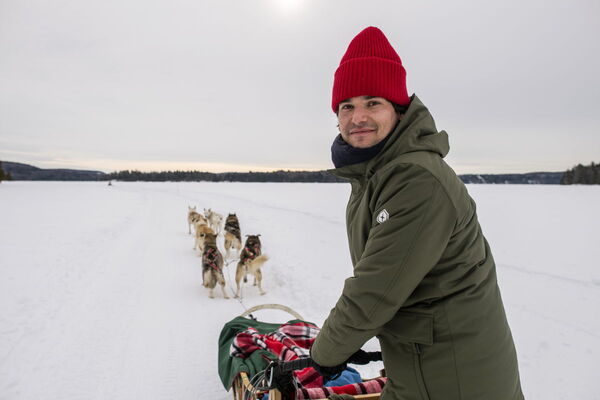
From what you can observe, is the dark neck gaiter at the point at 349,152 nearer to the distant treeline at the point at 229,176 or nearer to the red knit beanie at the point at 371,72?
the red knit beanie at the point at 371,72

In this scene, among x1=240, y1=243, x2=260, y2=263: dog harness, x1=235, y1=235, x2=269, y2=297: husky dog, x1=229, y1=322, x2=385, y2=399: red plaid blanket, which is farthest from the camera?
x1=240, y1=243, x2=260, y2=263: dog harness

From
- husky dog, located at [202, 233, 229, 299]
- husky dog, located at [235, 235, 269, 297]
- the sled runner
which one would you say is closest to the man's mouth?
the sled runner

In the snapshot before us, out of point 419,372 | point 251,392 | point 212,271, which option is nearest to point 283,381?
point 251,392

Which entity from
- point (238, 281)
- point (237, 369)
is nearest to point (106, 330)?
point (238, 281)

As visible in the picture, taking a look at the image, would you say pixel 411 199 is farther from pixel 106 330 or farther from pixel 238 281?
pixel 238 281

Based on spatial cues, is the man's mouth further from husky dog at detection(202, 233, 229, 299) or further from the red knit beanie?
husky dog at detection(202, 233, 229, 299)

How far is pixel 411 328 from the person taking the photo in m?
1.17

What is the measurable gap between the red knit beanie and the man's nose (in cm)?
7

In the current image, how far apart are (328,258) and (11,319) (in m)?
5.76

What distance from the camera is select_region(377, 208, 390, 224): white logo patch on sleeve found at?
111 centimetres

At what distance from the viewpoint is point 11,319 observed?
4363 mm

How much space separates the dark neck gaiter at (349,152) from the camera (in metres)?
1.37

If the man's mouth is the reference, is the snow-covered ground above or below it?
below

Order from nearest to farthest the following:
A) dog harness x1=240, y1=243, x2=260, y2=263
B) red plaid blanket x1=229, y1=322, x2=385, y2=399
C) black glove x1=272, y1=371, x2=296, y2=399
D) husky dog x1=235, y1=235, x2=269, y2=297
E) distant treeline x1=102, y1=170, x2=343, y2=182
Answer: black glove x1=272, y1=371, x2=296, y2=399 < red plaid blanket x1=229, y1=322, x2=385, y2=399 < husky dog x1=235, y1=235, x2=269, y2=297 < dog harness x1=240, y1=243, x2=260, y2=263 < distant treeline x1=102, y1=170, x2=343, y2=182
